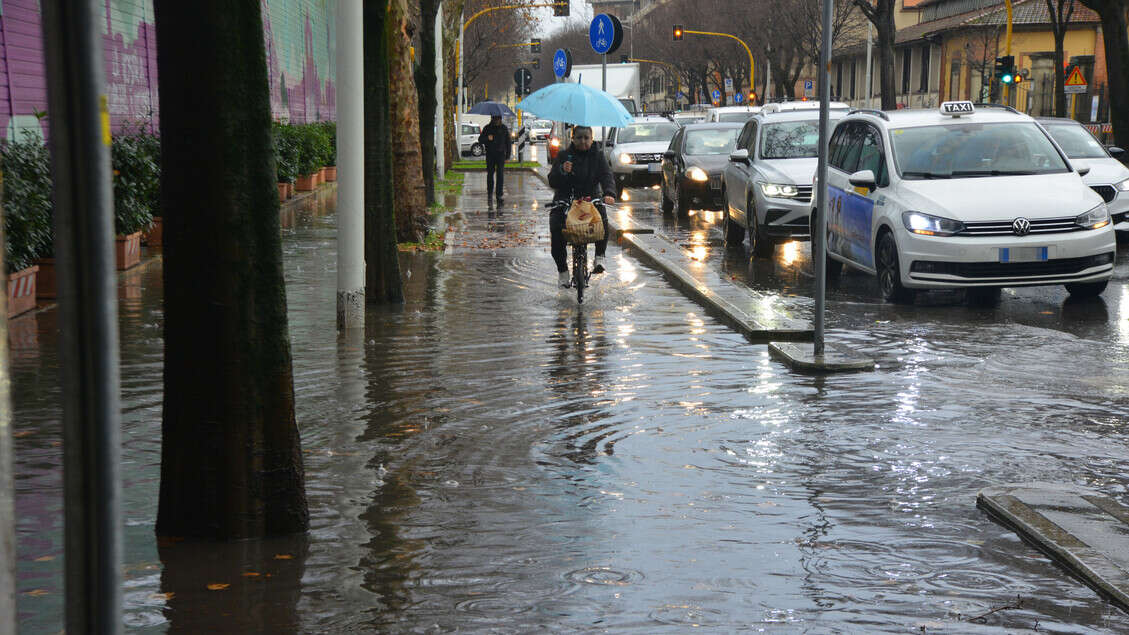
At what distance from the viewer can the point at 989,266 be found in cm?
1227

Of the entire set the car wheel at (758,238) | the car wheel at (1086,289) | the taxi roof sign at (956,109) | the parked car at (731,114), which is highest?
the parked car at (731,114)

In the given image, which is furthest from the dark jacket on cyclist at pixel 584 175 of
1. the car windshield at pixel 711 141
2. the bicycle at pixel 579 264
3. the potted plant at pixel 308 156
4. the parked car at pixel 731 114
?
the parked car at pixel 731 114

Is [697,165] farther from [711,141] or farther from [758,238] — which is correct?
[758,238]

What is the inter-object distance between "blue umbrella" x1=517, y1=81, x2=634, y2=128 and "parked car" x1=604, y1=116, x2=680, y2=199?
17.8 metres

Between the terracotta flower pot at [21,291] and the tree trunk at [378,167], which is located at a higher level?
the tree trunk at [378,167]

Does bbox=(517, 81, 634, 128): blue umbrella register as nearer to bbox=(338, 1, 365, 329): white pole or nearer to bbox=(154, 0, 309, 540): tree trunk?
bbox=(338, 1, 365, 329): white pole

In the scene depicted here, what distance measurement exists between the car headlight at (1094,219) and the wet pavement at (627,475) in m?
0.91

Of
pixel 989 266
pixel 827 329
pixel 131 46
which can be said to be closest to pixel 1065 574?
pixel 827 329

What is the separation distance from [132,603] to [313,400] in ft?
11.8

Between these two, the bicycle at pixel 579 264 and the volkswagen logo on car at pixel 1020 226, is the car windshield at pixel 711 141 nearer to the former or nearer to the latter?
the bicycle at pixel 579 264

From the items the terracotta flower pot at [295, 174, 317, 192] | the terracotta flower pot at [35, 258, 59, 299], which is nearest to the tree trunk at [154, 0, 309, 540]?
the terracotta flower pot at [35, 258, 59, 299]

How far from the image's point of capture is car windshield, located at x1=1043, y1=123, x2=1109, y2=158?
61.5 feet

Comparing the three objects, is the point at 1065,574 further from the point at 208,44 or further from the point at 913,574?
the point at 208,44

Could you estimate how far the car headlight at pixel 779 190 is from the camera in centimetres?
1741
